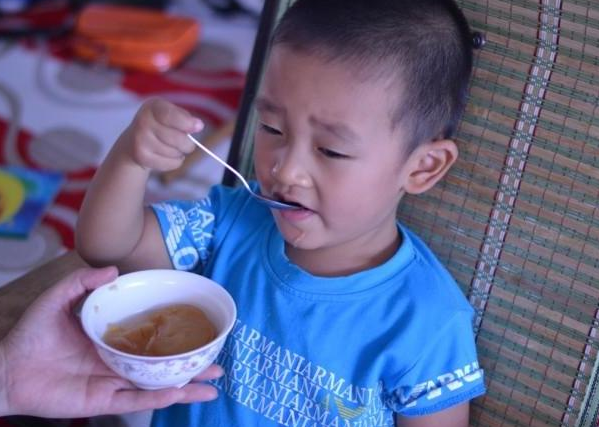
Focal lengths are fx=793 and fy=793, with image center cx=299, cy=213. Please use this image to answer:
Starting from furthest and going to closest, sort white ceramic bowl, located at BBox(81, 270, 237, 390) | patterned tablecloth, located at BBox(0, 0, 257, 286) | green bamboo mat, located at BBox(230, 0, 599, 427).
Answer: patterned tablecloth, located at BBox(0, 0, 257, 286) < green bamboo mat, located at BBox(230, 0, 599, 427) < white ceramic bowl, located at BBox(81, 270, 237, 390)

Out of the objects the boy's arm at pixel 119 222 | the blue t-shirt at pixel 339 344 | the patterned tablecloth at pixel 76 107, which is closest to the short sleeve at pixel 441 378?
the blue t-shirt at pixel 339 344

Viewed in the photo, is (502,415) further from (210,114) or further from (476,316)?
(210,114)

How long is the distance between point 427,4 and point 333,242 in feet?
0.88

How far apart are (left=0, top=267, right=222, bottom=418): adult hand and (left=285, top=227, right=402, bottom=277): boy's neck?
16cm

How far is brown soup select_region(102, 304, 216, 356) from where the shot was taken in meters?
0.80

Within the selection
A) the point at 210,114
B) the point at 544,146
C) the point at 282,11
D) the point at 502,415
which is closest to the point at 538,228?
the point at 544,146

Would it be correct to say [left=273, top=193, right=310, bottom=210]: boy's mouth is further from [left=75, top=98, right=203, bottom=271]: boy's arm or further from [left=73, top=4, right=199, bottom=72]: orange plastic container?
[left=73, top=4, right=199, bottom=72]: orange plastic container

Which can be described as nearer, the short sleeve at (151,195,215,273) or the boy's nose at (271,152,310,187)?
the boy's nose at (271,152,310,187)

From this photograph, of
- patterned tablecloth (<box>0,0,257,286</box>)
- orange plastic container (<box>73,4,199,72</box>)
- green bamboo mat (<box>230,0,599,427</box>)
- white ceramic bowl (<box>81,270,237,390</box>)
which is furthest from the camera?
orange plastic container (<box>73,4,199,72</box>)

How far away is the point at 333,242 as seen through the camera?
857 mm

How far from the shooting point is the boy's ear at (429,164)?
0.86 m

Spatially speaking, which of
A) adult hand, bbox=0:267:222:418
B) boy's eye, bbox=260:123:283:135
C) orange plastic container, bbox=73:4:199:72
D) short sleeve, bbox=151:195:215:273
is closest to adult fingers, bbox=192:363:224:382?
adult hand, bbox=0:267:222:418

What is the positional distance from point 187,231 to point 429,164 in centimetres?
29

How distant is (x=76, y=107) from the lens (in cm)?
212
